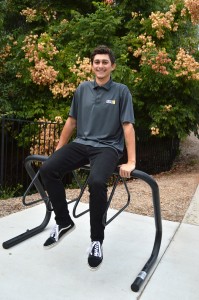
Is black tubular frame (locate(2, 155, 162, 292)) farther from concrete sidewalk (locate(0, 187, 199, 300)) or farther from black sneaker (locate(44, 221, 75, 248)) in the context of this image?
black sneaker (locate(44, 221, 75, 248))

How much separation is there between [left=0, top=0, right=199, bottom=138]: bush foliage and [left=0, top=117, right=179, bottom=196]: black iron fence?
0.33m

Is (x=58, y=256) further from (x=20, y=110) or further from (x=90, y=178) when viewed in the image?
(x=20, y=110)

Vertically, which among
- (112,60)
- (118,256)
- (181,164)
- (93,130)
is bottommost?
(181,164)

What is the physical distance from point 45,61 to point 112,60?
3790 mm

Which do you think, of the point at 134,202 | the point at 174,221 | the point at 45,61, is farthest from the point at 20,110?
the point at 174,221

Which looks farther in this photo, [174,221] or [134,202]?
[134,202]

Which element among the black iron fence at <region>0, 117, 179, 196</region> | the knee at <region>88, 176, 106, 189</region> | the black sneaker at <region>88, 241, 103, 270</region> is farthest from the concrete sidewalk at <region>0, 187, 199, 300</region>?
the black iron fence at <region>0, 117, 179, 196</region>

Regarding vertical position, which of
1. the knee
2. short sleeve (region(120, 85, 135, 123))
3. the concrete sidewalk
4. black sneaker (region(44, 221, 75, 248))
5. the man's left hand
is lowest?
the concrete sidewalk

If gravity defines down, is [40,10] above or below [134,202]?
above

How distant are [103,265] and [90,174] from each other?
764 millimetres

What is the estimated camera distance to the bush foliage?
6250 millimetres

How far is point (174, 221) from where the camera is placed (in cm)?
374

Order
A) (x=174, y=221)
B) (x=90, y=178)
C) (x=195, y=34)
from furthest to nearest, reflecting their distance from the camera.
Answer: (x=195, y=34)
(x=174, y=221)
(x=90, y=178)

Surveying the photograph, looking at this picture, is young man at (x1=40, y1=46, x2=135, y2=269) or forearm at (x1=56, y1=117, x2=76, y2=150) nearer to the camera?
young man at (x1=40, y1=46, x2=135, y2=269)
